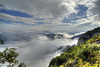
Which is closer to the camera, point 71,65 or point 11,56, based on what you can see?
point 11,56

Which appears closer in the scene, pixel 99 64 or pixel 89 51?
pixel 99 64

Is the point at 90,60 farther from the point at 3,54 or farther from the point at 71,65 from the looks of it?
the point at 3,54

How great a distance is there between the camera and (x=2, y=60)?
43.6ft

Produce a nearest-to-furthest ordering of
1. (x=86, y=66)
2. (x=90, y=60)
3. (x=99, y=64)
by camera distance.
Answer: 1. (x=99, y=64)
2. (x=86, y=66)
3. (x=90, y=60)

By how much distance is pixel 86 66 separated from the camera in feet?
43.1

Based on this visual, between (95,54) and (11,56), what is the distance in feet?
78.0

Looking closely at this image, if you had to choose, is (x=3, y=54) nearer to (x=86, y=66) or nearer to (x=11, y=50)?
(x=11, y=50)

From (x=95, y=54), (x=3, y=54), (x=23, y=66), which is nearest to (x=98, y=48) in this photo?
(x=95, y=54)

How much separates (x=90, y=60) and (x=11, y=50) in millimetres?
22015

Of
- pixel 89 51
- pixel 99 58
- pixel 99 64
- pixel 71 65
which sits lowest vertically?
pixel 71 65

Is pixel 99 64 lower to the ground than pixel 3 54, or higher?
lower

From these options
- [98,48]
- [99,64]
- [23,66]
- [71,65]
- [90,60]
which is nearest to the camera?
[99,64]

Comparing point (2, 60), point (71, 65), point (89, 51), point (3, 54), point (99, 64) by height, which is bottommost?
point (71, 65)

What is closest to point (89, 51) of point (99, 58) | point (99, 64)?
point (99, 58)
